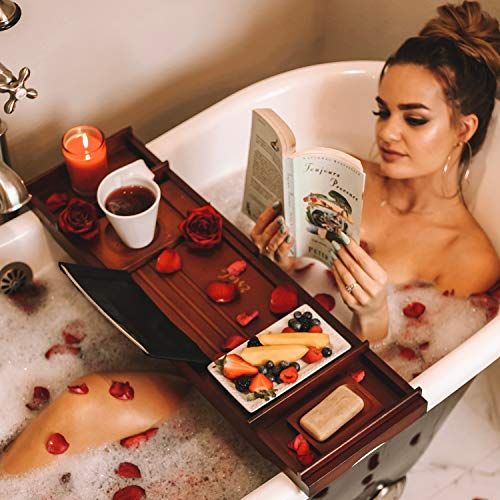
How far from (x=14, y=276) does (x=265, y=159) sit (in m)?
0.63

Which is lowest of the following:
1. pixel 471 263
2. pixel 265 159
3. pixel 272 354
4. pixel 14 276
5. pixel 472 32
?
pixel 14 276

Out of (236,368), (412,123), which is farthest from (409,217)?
(236,368)

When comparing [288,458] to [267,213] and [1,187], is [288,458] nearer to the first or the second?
[267,213]

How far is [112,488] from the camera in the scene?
1.63 metres

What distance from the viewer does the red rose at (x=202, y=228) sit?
175 centimetres

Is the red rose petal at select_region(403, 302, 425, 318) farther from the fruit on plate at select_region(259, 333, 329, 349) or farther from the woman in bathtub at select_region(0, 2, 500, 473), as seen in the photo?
the fruit on plate at select_region(259, 333, 329, 349)

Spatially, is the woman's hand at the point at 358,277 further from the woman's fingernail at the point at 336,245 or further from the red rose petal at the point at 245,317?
the red rose petal at the point at 245,317

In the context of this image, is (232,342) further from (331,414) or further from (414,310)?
(414,310)

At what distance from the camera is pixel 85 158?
1.83 metres

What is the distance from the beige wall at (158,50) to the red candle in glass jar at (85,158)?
241mm

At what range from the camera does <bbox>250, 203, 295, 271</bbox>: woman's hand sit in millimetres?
1777

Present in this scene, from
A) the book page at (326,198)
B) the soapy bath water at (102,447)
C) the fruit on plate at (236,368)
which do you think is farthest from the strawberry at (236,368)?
the book page at (326,198)

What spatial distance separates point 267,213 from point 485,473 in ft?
3.35

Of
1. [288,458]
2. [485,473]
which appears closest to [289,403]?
[288,458]
